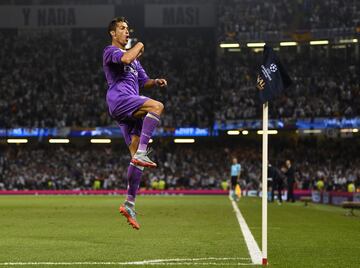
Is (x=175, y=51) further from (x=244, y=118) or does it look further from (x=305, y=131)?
(x=305, y=131)

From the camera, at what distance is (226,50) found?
5944 centimetres

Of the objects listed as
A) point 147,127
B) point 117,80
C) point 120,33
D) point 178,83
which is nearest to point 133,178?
point 147,127

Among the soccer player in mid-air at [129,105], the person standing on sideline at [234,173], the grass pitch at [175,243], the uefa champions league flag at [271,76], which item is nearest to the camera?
the soccer player in mid-air at [129,105]

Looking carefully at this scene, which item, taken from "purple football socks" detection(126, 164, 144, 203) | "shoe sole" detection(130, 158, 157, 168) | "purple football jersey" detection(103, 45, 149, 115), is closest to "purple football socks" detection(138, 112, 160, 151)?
"shoe sole" detection(130, 158, 157, 168)

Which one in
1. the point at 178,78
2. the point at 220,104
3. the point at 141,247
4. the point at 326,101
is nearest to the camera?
the point at 141,247

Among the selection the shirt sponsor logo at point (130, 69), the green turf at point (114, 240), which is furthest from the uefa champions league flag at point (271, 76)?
the green turf at point (114, 240)

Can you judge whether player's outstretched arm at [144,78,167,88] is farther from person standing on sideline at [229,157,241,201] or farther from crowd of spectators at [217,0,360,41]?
crowd of spectators at [217,0,360,41]

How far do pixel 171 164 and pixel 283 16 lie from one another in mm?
15520

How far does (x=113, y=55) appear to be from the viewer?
28.9 ft

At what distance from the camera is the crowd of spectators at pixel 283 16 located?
55.3 meters

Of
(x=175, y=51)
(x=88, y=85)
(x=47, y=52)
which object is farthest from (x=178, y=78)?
(x=47, y=52)

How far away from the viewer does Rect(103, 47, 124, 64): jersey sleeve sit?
8.76 meters

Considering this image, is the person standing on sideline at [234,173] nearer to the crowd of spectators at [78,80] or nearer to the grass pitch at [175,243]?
the grass pitch at [175,243]

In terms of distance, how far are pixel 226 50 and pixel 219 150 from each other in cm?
885
